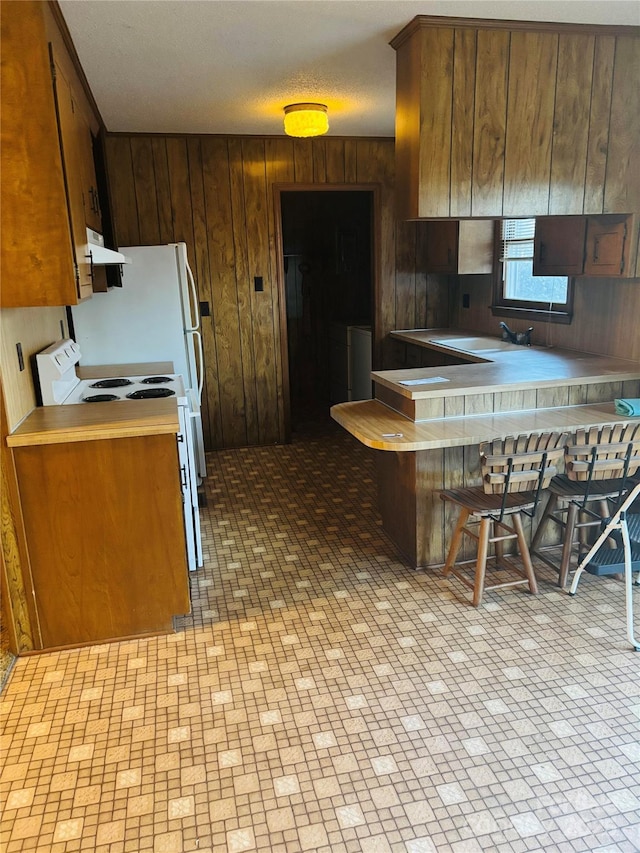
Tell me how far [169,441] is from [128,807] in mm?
1300

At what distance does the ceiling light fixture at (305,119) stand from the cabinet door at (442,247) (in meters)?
1.38

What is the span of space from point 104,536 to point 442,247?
3.69 metres

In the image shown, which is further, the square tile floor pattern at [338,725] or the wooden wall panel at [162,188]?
the wooden wall panel at [162,188]

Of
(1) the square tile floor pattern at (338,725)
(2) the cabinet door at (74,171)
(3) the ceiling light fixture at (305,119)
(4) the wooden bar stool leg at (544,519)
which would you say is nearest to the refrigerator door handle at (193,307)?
(3) the ceiling light fixture at (305,119)

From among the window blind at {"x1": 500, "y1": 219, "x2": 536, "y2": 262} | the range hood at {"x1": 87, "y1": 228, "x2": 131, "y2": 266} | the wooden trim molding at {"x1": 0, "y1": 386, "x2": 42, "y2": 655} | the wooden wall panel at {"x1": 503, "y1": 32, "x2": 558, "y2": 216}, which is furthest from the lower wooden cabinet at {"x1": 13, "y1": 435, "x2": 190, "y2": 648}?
the window blind at {"x1": 500, "y1": 219, "x2": 536, "y2": 262}

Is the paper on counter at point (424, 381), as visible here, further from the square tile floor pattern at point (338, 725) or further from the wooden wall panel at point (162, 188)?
the wooden wall panel at point (162, 188)

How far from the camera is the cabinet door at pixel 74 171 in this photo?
2.40m

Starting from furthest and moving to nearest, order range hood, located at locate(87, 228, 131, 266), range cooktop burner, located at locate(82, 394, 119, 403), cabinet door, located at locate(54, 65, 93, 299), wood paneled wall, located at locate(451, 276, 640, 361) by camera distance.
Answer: wood paneled wall, located at locate(451, 276, 640, 361)
range cooktop burner, located at locate(82, 394, 119, 403)
range hood, located at locate(87, 228, 131, 266)
cabinet door, located at locate(54, 65, 93, 299)

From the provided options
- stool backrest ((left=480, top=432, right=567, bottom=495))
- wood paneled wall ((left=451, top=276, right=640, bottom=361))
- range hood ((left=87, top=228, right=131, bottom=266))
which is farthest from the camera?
wood paneled wall ((left=451, top=276, right=640, bottom=361))

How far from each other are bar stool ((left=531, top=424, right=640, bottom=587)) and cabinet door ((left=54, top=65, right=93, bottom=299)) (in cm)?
217

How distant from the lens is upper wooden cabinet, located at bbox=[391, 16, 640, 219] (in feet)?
9.23

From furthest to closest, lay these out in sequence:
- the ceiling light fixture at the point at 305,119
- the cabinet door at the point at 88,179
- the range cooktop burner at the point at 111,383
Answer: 1. the ceiling light fixture at the point at 305,119
2. the range cooktop burner at the point at 111,383
3. the cabinet door at the point at 88,179

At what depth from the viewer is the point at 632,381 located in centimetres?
331

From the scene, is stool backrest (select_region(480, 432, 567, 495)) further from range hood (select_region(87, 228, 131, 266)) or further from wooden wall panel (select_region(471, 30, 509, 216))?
range hood (select_region(87, 228, 131, 266))
